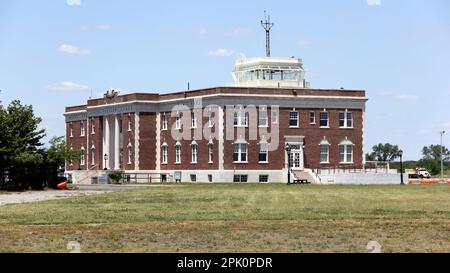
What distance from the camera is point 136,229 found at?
23.0 metres

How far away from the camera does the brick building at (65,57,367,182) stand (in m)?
82.1

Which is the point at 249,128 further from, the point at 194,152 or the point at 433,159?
the point at 433,159

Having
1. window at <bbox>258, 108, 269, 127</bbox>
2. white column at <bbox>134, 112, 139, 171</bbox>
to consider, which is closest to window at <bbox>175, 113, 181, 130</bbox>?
white column at <bbox>134, 112, 139, 171</bbox>

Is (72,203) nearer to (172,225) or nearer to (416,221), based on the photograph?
(172,225)

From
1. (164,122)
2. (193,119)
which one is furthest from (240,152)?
(164,122)

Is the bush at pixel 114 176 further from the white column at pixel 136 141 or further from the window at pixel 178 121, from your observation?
the window at pixel 178 121

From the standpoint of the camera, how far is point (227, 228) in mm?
23297

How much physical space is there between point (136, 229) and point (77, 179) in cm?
6879

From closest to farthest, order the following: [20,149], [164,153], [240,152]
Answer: [20,149]
[240,152]
[164,153]

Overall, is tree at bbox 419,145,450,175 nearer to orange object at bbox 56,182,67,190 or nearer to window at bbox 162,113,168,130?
window at bbox 162,113,168,130

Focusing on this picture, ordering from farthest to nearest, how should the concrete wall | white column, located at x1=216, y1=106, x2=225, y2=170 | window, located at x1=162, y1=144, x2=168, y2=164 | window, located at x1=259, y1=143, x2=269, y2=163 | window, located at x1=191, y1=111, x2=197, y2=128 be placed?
window, located at x1=162, y1=144, x2=168, y2=164 < window, located at x1=191, y1=111, x2=197, y2=128 < window, located at x1=259, y1=143, x2=269, y2=163 < white column, located at x1=216, y1=106, x2=225, y2=170 < the concrete wall

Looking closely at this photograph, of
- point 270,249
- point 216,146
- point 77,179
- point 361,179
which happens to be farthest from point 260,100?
point 270,249

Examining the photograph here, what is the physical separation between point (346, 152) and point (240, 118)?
1061cm

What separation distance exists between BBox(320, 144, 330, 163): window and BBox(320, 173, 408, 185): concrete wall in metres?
6.15
